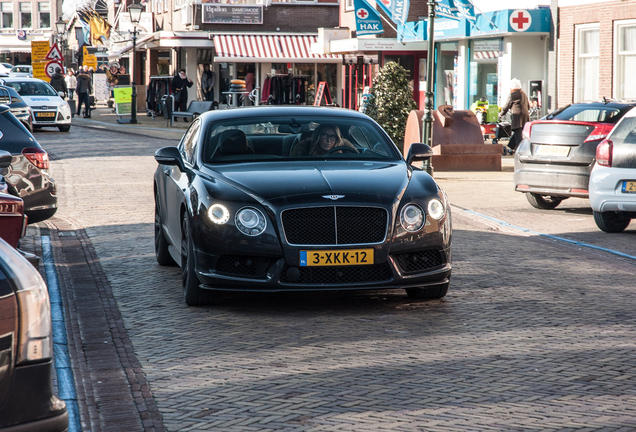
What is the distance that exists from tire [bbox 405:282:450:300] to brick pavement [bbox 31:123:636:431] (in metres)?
0.06

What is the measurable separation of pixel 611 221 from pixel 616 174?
71 cm

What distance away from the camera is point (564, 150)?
12617 millimetres

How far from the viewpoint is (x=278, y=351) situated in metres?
5.68

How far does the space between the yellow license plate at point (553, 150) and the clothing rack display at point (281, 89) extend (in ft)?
89.2

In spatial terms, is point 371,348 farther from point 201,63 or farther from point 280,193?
point 201,63

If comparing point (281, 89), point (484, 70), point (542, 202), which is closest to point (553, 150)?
point (542, 202)

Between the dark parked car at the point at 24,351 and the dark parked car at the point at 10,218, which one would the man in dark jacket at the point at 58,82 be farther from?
the dark parked car at the point at 24,351

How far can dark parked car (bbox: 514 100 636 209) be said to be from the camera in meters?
12.4

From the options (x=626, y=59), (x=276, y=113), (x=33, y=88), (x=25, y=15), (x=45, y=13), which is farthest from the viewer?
(x=45, y=13)

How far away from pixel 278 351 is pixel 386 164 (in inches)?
88.9

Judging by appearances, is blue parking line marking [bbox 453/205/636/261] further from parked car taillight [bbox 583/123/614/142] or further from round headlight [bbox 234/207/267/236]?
round headlight [bbox 234/207/267/236]

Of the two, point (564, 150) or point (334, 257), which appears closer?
point (334, 257)

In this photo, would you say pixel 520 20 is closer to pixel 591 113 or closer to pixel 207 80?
pixel 591 113

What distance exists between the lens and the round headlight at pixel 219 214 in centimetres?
655
